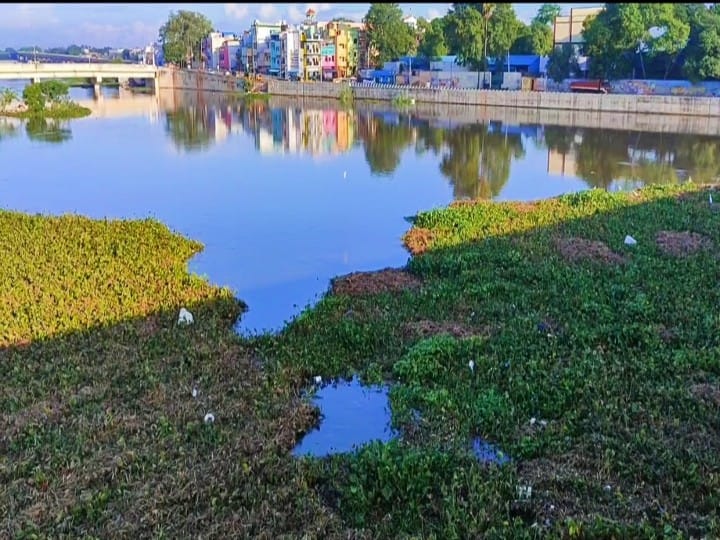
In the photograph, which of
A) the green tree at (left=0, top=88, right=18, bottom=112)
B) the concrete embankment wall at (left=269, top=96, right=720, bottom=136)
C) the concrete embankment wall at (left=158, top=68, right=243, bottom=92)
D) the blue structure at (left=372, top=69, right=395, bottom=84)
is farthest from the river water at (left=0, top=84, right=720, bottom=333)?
Result: the concrete embankment wall at (left=158, top=68, right=243, bottom=92)

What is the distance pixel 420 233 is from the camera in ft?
43.9

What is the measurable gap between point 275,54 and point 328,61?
368 inches

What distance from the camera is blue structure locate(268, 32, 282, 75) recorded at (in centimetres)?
7662

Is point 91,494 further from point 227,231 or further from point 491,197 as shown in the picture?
point 491,197

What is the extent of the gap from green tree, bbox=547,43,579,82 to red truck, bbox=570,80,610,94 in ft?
3.79

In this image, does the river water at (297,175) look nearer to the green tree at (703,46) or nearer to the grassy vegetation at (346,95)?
the green tree at (703,46)

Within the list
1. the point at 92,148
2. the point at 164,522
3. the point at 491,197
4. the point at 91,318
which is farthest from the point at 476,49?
the point at 164,522

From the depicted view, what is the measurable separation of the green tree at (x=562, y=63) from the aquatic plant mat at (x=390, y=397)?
1696 inches

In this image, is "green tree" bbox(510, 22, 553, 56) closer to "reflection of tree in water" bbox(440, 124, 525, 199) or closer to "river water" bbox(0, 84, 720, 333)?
"river water" bbox(0, 84, 720, 333)

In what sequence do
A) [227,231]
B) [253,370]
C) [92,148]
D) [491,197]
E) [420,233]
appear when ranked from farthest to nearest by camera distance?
[92,148] → [491,197] → [227,231] → [420,233] → [253,370]

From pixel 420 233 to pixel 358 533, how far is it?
371 inches

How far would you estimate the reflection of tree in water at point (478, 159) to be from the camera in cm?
1970

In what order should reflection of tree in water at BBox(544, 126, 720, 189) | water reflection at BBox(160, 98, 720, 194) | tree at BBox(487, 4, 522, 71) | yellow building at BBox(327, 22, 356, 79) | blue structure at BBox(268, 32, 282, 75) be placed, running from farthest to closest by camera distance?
blue structure at BBox(268, 32, 282, 75) < yellow building at BBox(327, 22, 356, 79) < tree at BBox(487, 4, 522, 71) < water reflection at BBox(160, 98, 720, 194) < reflection of tree in water at BBox(544, 126, 720, 189)

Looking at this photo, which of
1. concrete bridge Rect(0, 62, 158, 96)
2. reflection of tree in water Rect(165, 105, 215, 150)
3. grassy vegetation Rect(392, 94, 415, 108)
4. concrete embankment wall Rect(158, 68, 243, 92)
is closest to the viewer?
reflection of tree in water Rect(165, 105, 215, 150)
